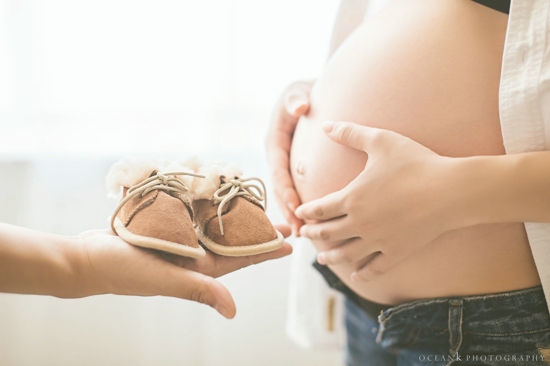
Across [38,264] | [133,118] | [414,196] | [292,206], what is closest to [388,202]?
[414,196]

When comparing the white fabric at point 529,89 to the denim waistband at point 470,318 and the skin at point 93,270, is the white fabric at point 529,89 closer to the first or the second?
the denim waistband at point 470,318

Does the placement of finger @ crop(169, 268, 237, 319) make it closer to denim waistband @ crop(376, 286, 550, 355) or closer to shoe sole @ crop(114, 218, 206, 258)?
shoe sole @ crop(114, 218, 206, 258)

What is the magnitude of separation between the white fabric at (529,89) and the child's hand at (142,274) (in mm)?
467

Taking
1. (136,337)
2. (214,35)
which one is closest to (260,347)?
(136,337)

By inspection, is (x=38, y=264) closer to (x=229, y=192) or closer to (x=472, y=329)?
(x=229, y=192)

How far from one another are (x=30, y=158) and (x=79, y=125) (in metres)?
0.16

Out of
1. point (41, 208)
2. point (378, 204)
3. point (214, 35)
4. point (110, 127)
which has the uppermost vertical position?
point (214, 35)

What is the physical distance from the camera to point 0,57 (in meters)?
Result: 1.07

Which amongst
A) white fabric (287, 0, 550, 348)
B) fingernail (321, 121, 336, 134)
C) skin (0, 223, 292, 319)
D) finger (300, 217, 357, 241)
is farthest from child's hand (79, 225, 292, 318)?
white fabric (287, 0, 550, 348)

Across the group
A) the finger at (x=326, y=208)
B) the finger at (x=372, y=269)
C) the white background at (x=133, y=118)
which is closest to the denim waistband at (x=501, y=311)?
the finger at (x=372, y=269)

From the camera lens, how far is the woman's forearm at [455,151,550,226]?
503 millimetres

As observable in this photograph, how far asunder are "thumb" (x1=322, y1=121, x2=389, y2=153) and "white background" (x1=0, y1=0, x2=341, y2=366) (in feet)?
1.89

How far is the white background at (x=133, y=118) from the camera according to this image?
107cm

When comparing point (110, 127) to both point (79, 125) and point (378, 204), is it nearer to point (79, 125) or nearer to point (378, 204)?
point (79, 125)
